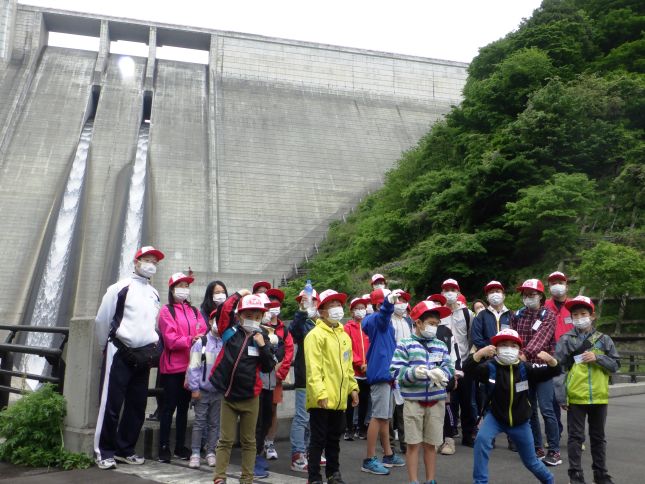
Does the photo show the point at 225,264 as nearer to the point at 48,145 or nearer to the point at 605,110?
the point at 48,145

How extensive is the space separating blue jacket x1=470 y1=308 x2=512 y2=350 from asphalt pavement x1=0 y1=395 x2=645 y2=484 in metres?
1.12

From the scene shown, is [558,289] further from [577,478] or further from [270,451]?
→ [270,451]

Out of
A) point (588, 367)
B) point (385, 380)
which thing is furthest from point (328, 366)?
point (588, 367)

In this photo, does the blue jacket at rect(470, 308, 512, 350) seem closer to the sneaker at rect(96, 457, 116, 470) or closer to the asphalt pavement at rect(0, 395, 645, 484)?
→ the asphalt pavement at rect(0, 395, 645, 484)

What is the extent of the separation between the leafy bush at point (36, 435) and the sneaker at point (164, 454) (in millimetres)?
606

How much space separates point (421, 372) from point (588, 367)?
1.44 metres

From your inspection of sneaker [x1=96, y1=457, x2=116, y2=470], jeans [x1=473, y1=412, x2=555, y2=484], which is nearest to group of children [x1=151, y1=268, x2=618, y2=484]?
jeans [x1=473, y1=412, x2=555, y2=484]

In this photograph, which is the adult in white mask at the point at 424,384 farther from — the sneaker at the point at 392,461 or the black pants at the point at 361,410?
the black pants at the point at 361,410

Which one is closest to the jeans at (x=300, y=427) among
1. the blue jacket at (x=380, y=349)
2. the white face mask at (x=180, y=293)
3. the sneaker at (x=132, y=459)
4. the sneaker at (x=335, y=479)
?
the blue jacket at (x=380, y=349)

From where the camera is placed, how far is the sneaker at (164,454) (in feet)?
18.7

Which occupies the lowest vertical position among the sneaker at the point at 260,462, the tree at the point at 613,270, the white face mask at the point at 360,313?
the sneaker at the point at 260,462

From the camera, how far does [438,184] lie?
22109mm

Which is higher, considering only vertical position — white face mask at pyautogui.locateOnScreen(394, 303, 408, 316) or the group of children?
white face mask at pyautogui.locateOnScreen(394, 303, 408, 316)

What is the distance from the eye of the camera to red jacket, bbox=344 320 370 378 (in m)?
6.44
